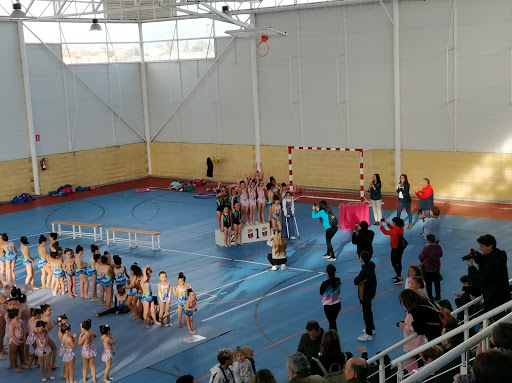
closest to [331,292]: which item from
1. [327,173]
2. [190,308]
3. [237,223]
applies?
[190,308]

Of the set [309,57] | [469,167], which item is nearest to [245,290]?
[469,167]

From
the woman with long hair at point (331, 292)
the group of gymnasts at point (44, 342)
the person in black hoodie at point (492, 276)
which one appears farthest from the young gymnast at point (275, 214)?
the person in black hoodie at point (492, 276)

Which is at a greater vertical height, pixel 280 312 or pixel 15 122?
pixel 15 122

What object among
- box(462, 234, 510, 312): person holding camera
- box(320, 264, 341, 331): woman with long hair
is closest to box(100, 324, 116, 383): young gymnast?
box(320, 264, 341, 331): woman with long hair

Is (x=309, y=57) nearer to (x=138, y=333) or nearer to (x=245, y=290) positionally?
(x=245, y=290)

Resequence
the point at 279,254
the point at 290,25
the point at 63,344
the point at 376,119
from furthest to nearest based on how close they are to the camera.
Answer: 1. the point at 290,25
2. the point at 376,119
3. the point at 279,254
4. the point at 63,344

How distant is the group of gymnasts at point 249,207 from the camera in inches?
880

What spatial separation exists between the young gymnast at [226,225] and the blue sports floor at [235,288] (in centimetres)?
36

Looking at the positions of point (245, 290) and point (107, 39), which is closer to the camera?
point (245, 290)

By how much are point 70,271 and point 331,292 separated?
7.82 metres

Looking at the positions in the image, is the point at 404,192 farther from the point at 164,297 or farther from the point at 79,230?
the point at 79,230

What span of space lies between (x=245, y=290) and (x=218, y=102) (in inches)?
725

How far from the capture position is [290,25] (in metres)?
31.0

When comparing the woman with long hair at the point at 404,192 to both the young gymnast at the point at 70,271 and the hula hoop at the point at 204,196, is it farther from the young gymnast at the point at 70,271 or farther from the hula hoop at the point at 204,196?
the hula hoop at the point at 204,196
